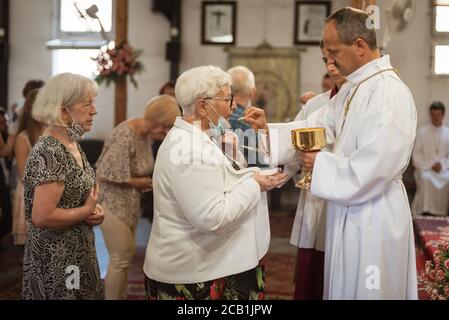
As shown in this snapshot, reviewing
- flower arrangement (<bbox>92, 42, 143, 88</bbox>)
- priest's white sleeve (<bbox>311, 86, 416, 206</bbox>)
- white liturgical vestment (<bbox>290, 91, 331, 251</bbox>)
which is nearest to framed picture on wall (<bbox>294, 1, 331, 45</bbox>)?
flower arrangement (<bbox>92, 42, 143, 88</bbox>)

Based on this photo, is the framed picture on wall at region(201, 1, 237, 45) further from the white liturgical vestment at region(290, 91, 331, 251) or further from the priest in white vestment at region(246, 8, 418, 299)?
the priest in white vestment at region(246, 8, 418, 299)

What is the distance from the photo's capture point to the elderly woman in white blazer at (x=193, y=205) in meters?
2.35

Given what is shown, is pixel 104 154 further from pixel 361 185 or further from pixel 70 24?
pixel 70 24

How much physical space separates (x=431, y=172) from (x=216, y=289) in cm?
692

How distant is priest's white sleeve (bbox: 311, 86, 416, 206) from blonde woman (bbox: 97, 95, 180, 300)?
5.84 ft

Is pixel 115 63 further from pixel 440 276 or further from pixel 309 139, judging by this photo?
pixel 440 276

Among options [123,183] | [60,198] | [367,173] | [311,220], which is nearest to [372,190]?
[367,173]

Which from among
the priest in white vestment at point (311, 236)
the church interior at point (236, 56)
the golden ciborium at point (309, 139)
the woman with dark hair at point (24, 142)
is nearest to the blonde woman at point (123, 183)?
the woman with dark hair at point (24, 142)

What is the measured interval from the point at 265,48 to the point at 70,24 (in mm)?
3349

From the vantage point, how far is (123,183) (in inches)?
155

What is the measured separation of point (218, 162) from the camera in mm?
2395

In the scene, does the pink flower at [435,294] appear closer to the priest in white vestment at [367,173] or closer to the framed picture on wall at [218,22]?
the priest in white vestment at [367,173]

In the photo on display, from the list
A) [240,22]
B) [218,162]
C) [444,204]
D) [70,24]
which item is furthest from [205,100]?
[70,24]

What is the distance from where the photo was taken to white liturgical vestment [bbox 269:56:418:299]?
2.29 metres
